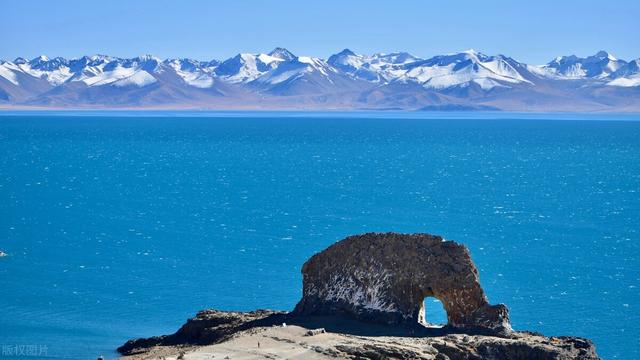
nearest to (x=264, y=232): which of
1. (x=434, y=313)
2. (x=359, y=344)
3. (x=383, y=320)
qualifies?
(x=434, y=313)

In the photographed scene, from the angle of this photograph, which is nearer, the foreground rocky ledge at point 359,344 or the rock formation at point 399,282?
the foreground rocky ledge at point 359,344

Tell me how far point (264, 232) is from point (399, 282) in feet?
118

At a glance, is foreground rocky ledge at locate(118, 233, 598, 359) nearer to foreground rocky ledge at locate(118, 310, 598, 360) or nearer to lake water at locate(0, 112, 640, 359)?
foreground rocky ledge at locate(118, 310, 598, 360)

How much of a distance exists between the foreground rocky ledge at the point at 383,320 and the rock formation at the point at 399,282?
0.03 metres

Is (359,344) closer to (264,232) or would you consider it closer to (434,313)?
(434,313)

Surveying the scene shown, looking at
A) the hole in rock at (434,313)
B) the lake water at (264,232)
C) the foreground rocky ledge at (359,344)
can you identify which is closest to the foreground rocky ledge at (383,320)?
the foreground rocky ledge at (359,344)

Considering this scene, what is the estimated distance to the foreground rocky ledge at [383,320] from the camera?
23484mm

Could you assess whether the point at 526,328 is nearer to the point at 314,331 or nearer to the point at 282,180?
the point at 314,331

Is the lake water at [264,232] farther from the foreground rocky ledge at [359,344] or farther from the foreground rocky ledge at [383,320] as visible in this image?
the foreground rocky ledge at [359,344]

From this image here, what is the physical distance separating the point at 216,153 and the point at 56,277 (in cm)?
10271

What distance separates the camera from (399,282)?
2603cm

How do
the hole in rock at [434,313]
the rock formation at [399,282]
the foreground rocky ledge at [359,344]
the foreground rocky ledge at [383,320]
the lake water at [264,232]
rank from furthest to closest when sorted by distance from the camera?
the lake water at [264,232]
the hole in rock at [434,313]
the rock formation at [399,282]
the foreground rocky ledge at [383,320]
the foreground rocky ledge at [359,344]

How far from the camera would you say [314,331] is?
24.4 metres

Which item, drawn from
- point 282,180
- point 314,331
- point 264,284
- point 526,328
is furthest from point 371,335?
point 282,180
